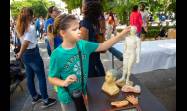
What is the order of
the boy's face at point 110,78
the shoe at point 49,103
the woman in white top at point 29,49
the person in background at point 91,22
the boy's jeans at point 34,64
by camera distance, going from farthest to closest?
1. the shoe at point 49,103
2. the boy's jeans at point 34,64
3. the woman in white top at point 29,49
4. the person in background at point 91,22
5. the boy's face at point 110,78

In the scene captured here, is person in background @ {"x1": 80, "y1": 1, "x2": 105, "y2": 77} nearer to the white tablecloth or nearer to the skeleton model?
the white tablecloth

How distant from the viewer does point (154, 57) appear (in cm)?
438

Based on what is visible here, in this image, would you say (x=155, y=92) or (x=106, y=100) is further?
(x=155, y=92)

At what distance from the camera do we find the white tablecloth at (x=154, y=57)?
14.1 feet

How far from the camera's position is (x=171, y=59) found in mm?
4621

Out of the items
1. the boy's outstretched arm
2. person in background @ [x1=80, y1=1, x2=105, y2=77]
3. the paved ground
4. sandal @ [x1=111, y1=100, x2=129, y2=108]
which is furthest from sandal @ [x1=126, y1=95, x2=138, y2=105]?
the paved ground

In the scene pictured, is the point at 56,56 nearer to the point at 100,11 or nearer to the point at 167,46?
the point at 100,11

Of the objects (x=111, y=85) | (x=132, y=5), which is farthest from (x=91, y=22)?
(x=132, y=5)

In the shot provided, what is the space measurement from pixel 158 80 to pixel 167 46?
1.37 m

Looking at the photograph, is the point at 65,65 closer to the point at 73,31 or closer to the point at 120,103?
the point at 73,31

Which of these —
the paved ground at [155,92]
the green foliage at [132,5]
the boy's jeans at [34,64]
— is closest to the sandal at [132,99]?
the paved ground at [155,92]

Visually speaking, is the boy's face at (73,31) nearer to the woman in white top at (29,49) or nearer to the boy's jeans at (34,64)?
the woman in white top at (29,49)
